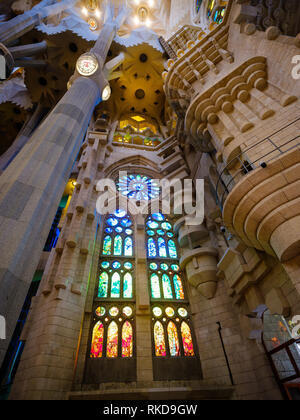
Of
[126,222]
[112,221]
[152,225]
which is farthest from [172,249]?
[112,221]

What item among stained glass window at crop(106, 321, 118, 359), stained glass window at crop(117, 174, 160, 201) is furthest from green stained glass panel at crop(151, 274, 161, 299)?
stained glass window at crop(117, 174, 160, 201)

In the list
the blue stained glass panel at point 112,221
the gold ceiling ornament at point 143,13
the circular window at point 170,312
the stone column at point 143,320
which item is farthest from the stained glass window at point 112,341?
the gold ceiling ornament at point 143,13

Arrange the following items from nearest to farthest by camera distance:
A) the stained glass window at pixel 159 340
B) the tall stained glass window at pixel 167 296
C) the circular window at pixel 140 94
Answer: the stained glass window at pixel 159 340, the tall stained glass window at pixel 167 296, the circular window at pixel 140 94

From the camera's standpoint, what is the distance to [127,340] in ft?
23.5

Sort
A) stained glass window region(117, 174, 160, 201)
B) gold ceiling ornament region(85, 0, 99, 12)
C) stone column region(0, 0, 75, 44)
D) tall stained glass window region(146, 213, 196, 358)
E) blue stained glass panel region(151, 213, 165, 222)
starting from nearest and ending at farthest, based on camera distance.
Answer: tall stained glass window region(146, 213, 196, 358)
stone column region(0, 0, 75, 44)
blue stained glass panel region(151, 213, 165, 222)
stained glass window region(117, 174, 160, 201)
gold ceiling ornament region(85, 0, 99, 12)

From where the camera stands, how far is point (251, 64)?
6137 millimetres

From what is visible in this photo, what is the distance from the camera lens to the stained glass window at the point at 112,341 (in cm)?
683

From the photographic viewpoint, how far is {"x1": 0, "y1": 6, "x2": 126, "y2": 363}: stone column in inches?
113

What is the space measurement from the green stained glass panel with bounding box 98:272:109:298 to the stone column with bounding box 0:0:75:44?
37.8ft

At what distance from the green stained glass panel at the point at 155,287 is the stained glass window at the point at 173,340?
3.45 feet

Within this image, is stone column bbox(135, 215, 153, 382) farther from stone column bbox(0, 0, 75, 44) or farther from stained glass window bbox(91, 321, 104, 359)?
stone column bbox(0, 0, 75, 44)

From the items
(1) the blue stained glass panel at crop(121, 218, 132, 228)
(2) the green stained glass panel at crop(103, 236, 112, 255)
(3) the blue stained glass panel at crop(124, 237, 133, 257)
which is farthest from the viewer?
(1) the blue stained glass panel at crop(121, 218, 132, 228)

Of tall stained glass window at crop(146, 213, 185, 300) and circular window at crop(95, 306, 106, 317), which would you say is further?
tall stained glass window at crop(146, 213, 185, 300)

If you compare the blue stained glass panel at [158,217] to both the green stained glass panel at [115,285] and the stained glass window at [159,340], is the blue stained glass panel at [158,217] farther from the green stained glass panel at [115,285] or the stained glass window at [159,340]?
the stained glass window at [159,340]
